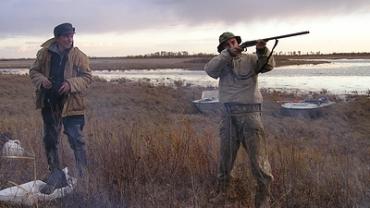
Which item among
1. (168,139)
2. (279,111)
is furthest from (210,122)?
(168,139)

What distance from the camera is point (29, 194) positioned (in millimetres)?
4516

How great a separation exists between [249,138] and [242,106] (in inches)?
12.1

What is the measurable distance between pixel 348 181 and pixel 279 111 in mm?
12102

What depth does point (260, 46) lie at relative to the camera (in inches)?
179

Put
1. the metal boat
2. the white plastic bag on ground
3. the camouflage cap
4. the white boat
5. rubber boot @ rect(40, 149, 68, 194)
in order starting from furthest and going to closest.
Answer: the white boat < the metal boat < the camouflage cap < rubber boot @ rect(40, 149, 68, 194) < the white plastic bag on ground

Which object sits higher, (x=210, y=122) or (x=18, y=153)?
(x=18, y=153)

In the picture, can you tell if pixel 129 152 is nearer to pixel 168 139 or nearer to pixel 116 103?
pixel 168 139

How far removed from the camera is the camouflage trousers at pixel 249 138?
15.2ft

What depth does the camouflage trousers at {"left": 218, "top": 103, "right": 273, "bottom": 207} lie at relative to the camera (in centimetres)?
463

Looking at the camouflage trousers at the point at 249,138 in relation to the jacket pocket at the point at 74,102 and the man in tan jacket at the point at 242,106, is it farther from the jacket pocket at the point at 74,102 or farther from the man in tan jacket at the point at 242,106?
the jacket pocket at the point at 74,102

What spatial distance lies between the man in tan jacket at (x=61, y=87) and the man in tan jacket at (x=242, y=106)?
159cm

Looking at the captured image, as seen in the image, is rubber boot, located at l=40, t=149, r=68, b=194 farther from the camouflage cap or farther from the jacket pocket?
the camouflage cap

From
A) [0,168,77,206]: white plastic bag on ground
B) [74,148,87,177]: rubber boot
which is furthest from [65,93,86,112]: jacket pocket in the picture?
[0,168,77,206]: white plastic bag on ground

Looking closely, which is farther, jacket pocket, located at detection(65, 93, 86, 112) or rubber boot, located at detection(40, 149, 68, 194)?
jacket pocket, located at detection(65, 93, 86, 112)
